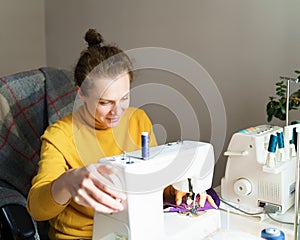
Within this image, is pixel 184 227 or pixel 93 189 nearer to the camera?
pixel 93 189

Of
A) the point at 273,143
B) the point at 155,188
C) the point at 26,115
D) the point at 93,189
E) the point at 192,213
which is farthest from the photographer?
the point at 26,115

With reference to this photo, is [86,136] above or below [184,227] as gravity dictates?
above

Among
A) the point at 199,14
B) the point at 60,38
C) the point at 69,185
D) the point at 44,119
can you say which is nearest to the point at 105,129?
the point at 44,119

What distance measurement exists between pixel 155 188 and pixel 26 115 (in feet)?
2.26

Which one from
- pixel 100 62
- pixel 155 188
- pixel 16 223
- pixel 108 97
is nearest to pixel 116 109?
pixel 108 97

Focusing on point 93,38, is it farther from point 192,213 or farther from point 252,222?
point 252,222

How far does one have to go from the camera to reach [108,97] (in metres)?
1.11

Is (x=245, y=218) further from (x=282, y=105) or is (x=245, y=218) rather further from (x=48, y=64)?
(x=48, y=64)

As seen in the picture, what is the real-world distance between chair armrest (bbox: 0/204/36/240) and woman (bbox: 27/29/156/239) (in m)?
0.07

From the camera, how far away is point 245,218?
1.19m

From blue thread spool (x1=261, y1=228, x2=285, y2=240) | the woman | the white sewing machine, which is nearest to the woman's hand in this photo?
the woman

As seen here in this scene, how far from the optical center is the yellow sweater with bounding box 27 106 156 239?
108cm

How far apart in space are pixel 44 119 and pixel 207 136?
2.10 ft

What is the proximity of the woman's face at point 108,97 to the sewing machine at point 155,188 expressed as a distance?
0.20 m
